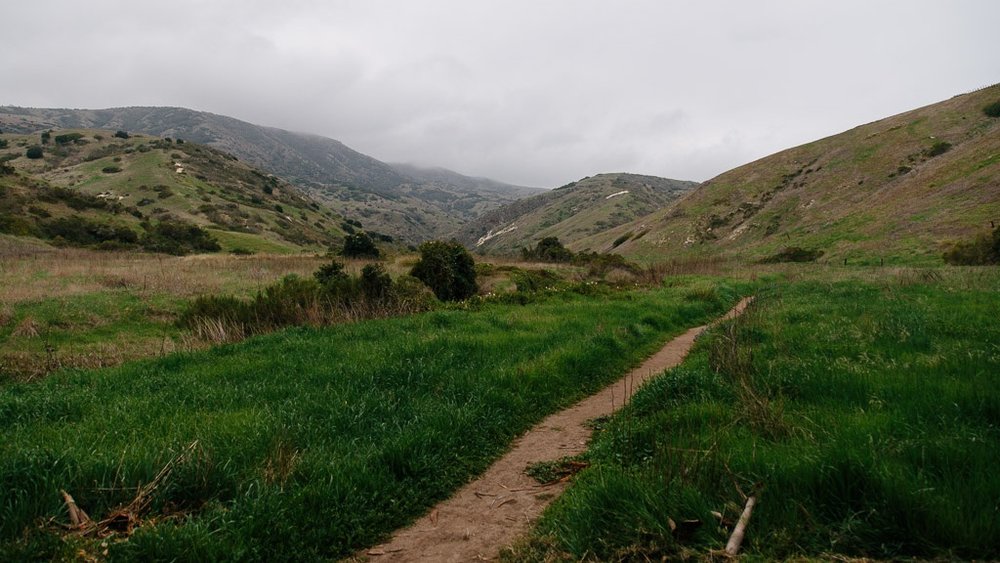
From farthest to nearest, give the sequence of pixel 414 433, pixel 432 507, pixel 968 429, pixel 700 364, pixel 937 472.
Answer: pixel 700 364 → pixel 414 433 → pixel 432 507 → pixel 968 429 → pixel 937 472

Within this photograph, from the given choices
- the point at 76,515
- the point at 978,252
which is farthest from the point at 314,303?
the point at 978,252

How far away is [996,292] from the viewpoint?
43.0ft

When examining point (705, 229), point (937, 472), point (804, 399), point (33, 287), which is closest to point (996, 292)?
point (804, 399)

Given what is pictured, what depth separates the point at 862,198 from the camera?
50438mm

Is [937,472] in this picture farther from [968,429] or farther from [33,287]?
[33,287]

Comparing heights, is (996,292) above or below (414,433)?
above

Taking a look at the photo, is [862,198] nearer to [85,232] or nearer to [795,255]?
[795,255]

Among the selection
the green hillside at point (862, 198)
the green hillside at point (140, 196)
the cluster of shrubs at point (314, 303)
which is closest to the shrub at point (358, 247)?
the cluster of shrubs at point (314, 303)

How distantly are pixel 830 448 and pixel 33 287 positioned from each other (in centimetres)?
2379

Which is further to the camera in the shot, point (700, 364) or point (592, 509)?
point (700, 364)

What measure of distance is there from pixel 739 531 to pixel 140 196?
85.4m

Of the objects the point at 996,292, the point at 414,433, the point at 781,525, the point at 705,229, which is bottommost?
the point at 414,433

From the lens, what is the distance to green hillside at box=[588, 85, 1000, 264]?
121 feet

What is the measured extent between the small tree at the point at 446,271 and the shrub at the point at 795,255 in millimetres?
32339
